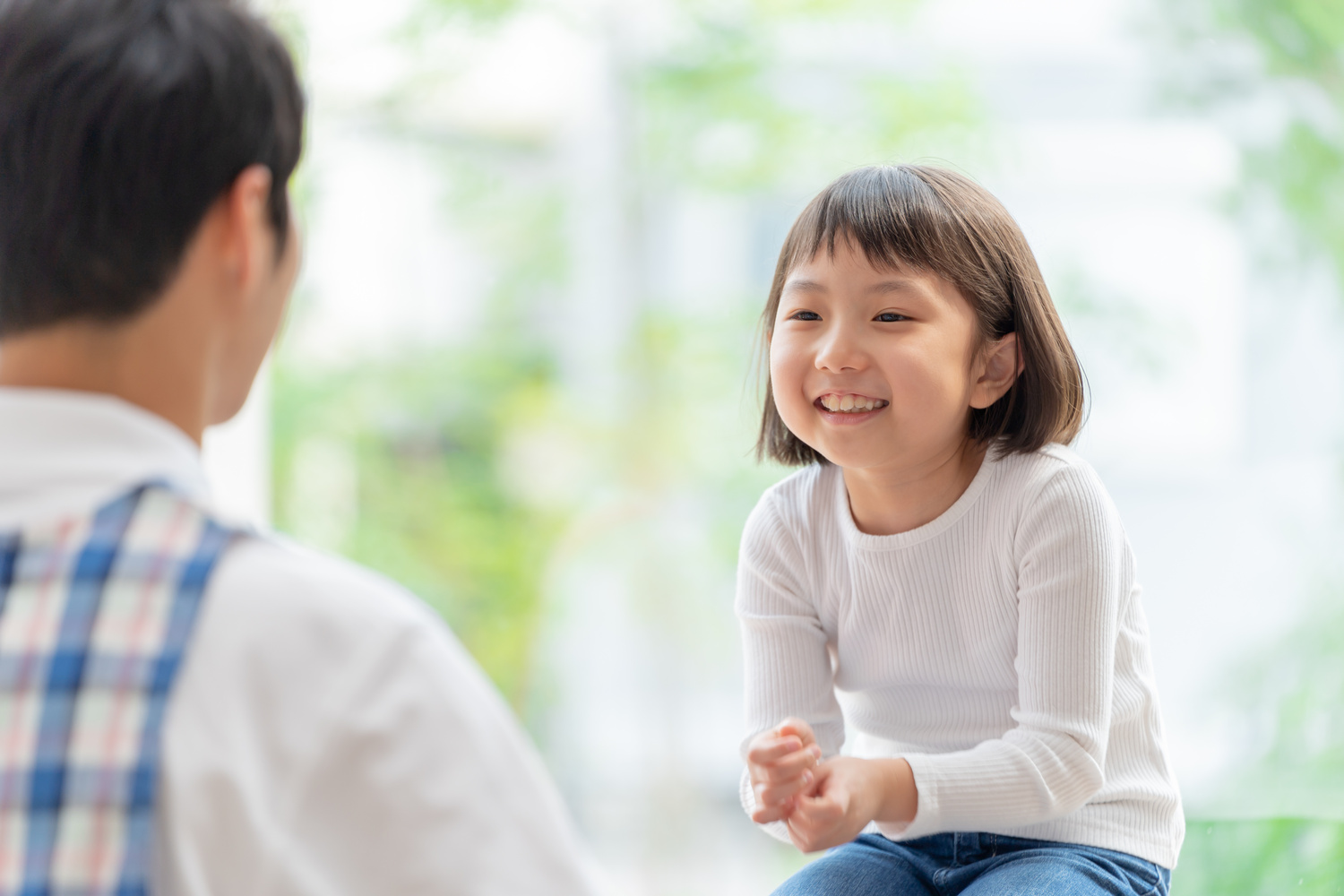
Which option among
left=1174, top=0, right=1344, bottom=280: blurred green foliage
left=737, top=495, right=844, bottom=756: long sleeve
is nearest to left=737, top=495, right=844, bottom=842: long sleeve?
left=737, top=495, right=844, bottom=756: long sleeve

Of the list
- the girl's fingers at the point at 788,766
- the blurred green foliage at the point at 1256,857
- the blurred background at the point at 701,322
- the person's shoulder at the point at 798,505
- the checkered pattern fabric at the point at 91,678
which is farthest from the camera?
the blurred background at the point at 701,322

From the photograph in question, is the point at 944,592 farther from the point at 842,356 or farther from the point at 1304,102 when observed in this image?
the point at 1304,102

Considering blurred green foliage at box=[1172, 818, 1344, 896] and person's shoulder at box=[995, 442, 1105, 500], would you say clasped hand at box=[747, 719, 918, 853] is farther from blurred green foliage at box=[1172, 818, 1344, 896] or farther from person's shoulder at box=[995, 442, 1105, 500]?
blurred green foliage at box=[1172, 818, 1344, 896]

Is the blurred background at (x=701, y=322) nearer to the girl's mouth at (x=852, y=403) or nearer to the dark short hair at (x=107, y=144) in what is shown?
the girl's mouth at (x=852, y=403)

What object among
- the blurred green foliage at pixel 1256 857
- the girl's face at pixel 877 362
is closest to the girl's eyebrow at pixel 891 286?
the girl's face at pixel 877 362

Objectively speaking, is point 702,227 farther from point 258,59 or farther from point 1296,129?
point 258,59

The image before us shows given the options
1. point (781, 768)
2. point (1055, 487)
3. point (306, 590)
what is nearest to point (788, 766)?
point (781, 768)

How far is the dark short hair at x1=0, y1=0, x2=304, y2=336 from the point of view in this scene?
60 cm

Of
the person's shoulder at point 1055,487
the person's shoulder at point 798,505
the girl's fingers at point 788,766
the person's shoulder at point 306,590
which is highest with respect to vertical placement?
the person's shoulder at point 306,590

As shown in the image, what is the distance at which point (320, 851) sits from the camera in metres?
0.57

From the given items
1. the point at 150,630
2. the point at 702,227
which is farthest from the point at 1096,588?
the point at 702,227

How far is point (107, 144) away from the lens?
0.60m

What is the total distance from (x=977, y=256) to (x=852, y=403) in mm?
159

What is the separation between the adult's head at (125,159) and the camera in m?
0.60
